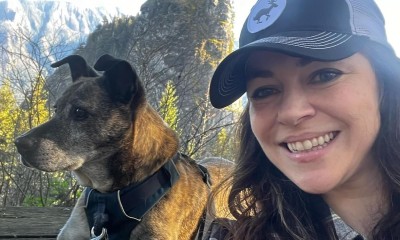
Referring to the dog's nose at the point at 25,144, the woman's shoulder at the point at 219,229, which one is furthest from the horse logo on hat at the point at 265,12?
the dog's nose at the point at 25,144

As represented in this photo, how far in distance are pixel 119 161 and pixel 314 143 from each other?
1.86m

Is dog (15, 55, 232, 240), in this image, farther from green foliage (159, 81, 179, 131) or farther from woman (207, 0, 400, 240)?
green foliage (159, 81, 179, 131)

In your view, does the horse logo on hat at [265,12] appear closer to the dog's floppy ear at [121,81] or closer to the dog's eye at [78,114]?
the dog's floppy ear at [121,81]

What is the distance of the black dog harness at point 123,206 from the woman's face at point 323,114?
1.48m

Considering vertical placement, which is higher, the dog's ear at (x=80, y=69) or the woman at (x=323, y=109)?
the dog's ear at (x=80, y=69)

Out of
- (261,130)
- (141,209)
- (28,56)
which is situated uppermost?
(28,56)

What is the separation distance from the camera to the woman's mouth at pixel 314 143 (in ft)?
4.73

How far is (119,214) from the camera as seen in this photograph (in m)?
2.77

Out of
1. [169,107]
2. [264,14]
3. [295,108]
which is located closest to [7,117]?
[169,107]

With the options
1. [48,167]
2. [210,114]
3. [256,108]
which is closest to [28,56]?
[210,114]

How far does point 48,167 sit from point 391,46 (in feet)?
8.29

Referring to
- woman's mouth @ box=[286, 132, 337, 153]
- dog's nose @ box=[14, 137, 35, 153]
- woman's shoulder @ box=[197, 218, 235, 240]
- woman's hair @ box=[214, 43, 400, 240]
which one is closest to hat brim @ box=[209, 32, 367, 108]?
woman's hair @ box=[214, 43, 400, 240]

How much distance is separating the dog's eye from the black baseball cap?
201cm

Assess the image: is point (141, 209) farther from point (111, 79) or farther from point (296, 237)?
→ point (296, 237)
